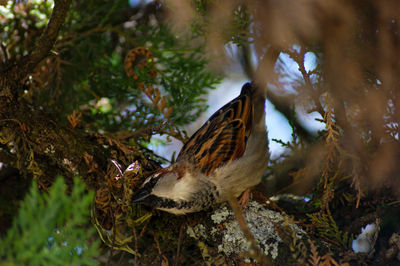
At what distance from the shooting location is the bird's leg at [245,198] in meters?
1.47

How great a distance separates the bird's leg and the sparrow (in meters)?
0.02

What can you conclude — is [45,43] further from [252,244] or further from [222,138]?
[252,244]

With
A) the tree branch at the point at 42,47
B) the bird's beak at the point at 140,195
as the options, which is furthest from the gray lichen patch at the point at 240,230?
the tree branch at the point at 42,47

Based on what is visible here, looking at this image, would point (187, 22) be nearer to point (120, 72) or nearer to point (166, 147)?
point (120, 72)

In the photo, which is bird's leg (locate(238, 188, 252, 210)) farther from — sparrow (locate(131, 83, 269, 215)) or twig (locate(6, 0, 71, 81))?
twig (locate(6, 0, 71, 81))

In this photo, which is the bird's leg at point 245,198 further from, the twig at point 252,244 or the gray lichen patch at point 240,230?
the twig at point 252,244

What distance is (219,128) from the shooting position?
1.68 metres

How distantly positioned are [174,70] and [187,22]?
0.32 m

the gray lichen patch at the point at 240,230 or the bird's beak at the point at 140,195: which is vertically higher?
the bird's beak at the point at 140,195

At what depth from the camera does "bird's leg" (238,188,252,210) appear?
1470 millimetres

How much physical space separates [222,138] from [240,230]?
0.46 m

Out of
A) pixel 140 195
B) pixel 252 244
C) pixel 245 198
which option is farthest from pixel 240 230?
pixel 252 244

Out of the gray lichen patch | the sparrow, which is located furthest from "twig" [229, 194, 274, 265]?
the sparrow

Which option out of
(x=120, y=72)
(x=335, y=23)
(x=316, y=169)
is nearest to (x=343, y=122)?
(x=316, y=169)
